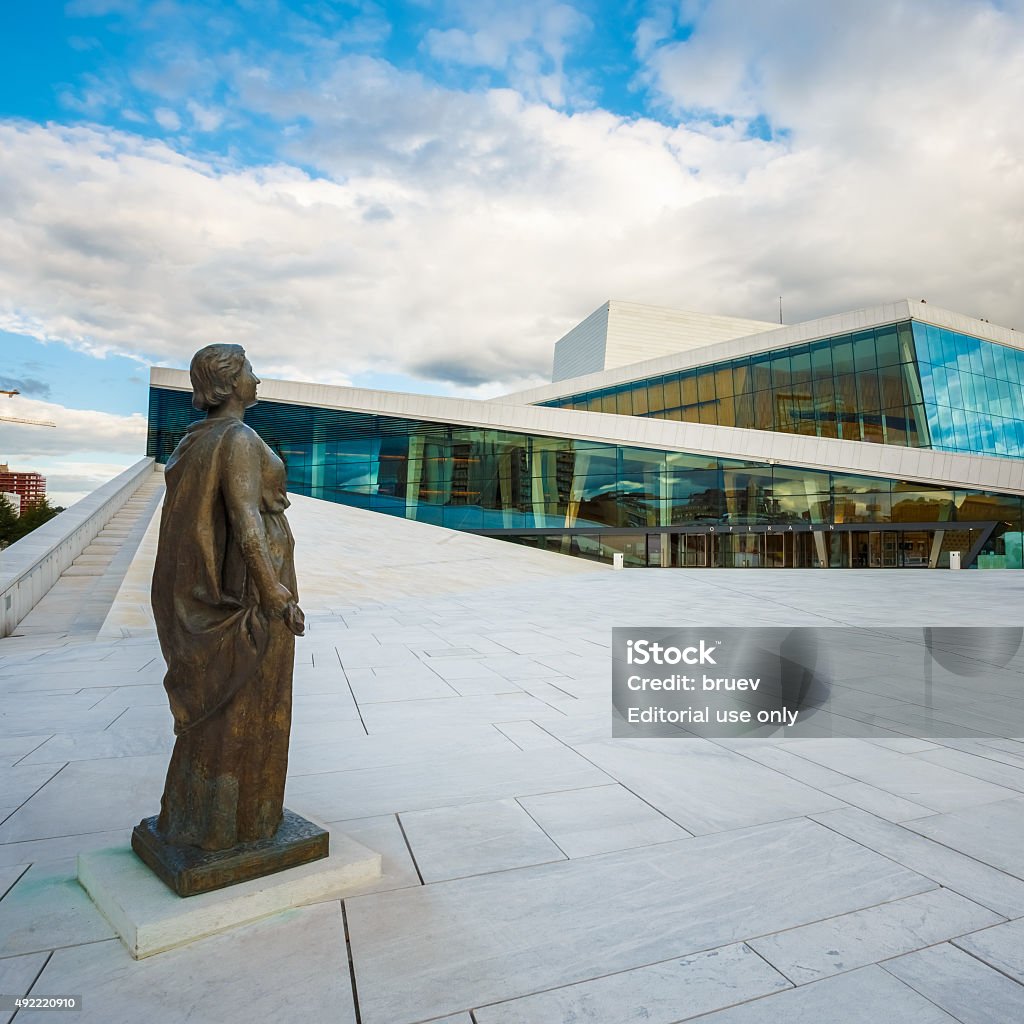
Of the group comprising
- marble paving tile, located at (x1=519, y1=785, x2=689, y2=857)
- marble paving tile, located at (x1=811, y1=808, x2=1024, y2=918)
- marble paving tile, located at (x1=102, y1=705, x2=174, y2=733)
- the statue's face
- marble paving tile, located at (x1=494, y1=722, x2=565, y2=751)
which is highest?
the statue's face

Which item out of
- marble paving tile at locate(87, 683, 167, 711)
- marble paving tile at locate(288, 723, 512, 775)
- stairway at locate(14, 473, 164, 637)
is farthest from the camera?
stairway at locate(14, 473, 164, 637)

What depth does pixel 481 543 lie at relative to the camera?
87.7ft

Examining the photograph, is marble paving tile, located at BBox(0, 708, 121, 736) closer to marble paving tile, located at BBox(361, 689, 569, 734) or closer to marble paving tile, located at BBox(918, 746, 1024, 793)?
marble paving tile, located at BBox(361, 689, 569, 734)

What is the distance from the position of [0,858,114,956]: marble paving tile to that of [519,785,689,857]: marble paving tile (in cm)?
203

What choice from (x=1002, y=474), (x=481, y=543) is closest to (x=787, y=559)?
(x=1002, y=474)

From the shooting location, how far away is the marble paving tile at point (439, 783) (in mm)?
4023

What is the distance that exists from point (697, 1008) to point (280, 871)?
5.70 ft

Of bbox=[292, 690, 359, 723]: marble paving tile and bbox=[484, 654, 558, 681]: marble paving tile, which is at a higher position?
bbox=[484, 654, 558, 681]: marble paving tile

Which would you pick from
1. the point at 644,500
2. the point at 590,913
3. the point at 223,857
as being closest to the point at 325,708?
the point at 223,857

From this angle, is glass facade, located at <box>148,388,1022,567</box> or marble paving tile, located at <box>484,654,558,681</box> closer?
marble paving tile, located at <box>484,654,558,681</box>

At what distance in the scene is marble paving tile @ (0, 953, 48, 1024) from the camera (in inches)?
93.0

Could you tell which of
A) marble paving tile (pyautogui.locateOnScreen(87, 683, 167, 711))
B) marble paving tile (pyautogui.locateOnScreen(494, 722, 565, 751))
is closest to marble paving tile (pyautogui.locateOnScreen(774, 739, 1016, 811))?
marble paving tile (pyautogui.locateOnScreen(494, 722, 565, 751))

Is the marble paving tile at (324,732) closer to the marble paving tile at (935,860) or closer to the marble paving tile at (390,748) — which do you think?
the marble paving tile at (390,748)

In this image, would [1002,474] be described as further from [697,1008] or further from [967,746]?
[697,1008]
